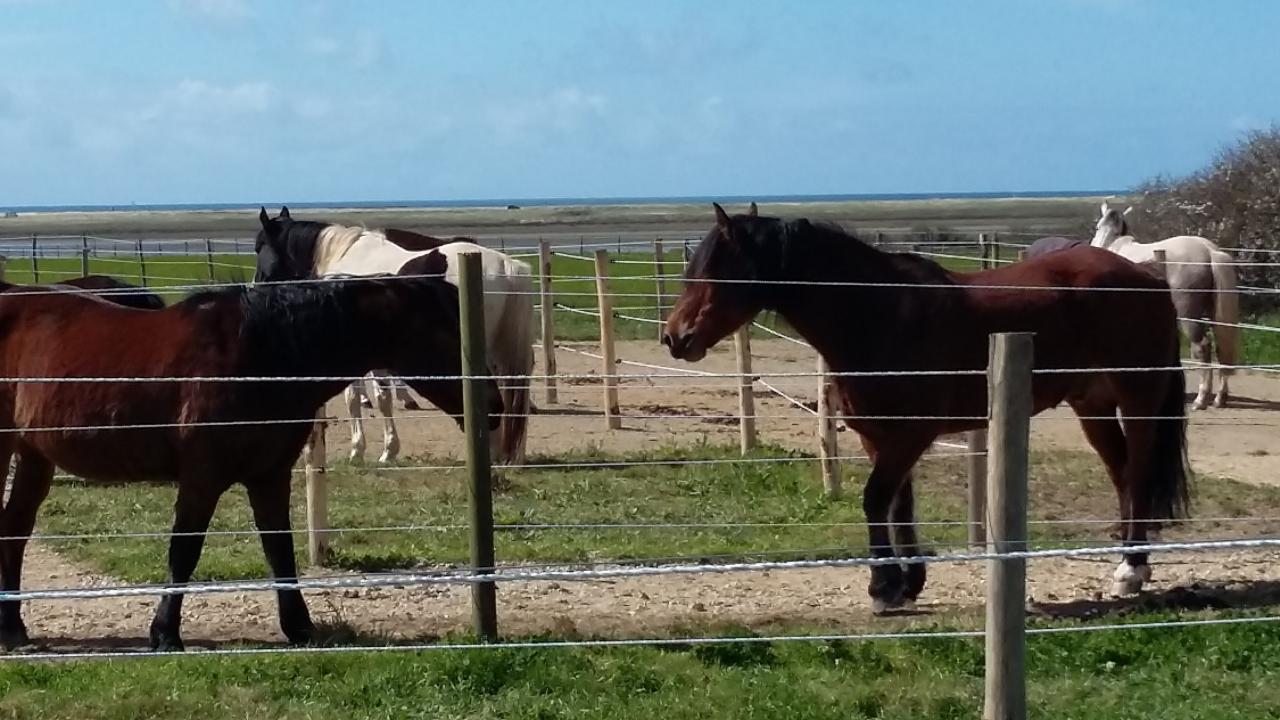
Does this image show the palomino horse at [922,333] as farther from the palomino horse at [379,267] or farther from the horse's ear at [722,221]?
the palomino horse at [379,267]

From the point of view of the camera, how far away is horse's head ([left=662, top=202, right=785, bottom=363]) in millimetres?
7316

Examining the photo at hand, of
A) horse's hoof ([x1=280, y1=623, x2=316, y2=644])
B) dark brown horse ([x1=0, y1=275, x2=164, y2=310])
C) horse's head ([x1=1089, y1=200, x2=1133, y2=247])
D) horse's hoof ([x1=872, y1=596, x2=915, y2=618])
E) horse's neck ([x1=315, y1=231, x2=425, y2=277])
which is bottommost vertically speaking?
horse's hoof ([x1=872, y1=596, x2=915, y2=618])

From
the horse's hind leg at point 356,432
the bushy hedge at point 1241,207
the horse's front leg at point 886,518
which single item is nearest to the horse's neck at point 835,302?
the horse's front leg at point 886,518

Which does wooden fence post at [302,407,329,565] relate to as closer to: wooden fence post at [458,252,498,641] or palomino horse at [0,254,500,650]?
palomino horse at [0,254,500,650]

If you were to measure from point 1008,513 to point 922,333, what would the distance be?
3174mm

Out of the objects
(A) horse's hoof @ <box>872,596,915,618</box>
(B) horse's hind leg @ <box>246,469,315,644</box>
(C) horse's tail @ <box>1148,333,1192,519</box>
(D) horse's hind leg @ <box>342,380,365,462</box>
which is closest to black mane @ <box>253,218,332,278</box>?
(D) horse's hind leg @ <box>342,380,365,462</box>

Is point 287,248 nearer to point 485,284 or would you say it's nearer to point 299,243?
point 299,243

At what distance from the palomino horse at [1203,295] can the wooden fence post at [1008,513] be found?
1060 centimetres

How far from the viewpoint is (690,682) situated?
5355 millimetres

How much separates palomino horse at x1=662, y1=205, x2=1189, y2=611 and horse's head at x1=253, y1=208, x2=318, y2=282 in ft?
17.1

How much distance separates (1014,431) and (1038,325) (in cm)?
338

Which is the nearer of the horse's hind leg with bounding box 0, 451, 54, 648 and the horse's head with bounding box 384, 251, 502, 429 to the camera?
the horse's head with bounding box 384, 251, 502, 429

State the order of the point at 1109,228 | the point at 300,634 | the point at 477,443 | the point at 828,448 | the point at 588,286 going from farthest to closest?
the point at 588,286 → the point at 1109,228 → the point at 828,448 → the point at 300,634 → the point at 477,443

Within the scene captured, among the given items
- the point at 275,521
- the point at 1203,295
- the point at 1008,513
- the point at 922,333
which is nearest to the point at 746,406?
the point at 922,333
